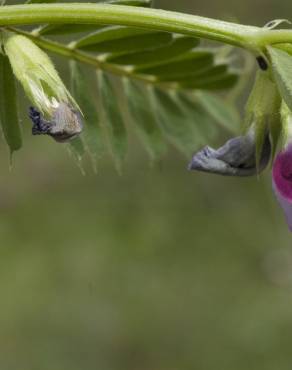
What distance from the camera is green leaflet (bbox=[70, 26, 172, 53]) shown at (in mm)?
1910

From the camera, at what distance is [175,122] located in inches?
90.2

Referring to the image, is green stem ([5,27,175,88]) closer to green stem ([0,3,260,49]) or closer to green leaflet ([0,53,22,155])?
green leaflet ([0,53,22,155])

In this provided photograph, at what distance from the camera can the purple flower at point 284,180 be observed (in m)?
1.60

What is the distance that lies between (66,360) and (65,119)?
11.8 feet

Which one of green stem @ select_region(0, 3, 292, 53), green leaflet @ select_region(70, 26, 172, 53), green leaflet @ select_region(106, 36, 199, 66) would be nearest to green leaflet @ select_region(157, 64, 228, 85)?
green leaflet @ select_region(106, 36, 199, 66)

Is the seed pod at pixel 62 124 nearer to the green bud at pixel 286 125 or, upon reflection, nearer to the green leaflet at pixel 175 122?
the green bud at pixel 286 125

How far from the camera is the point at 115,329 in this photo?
16.6 ft

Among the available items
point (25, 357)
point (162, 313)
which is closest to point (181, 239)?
point (162, 313)

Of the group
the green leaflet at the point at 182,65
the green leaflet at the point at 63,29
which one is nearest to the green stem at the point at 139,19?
the green leaflet at the point at 63,29

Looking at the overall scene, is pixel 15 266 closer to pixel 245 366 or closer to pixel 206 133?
pixel 245 366

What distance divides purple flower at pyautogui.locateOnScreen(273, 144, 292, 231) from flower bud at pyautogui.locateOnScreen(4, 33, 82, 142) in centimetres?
37

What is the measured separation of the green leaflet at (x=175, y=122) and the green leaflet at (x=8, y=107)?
1.79 ft

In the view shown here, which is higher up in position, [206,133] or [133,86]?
[133,86]

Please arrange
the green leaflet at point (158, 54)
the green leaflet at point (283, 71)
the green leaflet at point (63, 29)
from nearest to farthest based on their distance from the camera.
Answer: the green leaflet at point (283, 71) → the green leaflet at point (63, 29) → the green leaflet at point (158, 54)
